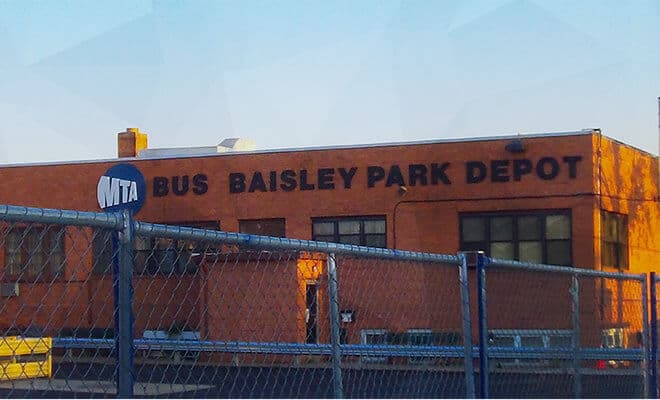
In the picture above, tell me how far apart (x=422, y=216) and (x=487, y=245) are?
1.85m

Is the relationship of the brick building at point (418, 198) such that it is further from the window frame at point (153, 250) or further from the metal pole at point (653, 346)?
the metal pole at point (653, 346)

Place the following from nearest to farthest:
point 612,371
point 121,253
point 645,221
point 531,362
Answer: point 121,253 → point 531,362 → point 612,371 → point 645,221

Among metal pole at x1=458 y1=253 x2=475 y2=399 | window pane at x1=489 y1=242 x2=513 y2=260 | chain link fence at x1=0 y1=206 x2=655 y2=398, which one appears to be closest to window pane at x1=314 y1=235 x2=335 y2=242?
chain link fence at x1=0 y1=206 x2=655 y2=398

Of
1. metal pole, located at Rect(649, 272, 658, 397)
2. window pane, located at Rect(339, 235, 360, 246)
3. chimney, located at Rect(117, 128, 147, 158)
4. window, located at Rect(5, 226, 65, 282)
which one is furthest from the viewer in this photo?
chimney, located at Rect(117, 128, 147, 158)

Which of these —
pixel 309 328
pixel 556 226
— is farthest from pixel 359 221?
pixel 309 328

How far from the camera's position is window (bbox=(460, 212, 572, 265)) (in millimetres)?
25188

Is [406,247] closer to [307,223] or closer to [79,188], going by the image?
[307,223]

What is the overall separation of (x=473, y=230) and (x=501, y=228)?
0.72m

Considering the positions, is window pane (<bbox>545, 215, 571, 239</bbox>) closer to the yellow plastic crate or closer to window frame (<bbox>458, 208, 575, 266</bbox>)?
window frame (<bbox>458, 208, 575, 266</bbox>)

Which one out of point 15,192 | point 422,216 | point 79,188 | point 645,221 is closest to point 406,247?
point 422,216

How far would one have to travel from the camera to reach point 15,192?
99.5 ft

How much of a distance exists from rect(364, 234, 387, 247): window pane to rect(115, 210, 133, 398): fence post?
22645 mm

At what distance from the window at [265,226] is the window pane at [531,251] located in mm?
6468

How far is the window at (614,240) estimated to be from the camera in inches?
1018
